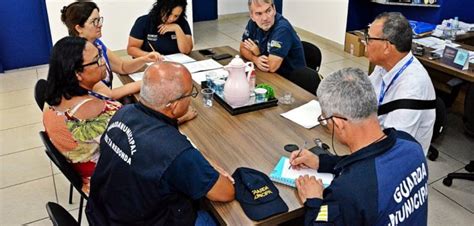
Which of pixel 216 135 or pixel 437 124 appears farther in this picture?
pixel 437 124

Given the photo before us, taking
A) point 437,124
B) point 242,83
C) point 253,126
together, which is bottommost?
point 437,124

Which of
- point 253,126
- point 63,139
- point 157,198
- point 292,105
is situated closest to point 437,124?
point 292,105

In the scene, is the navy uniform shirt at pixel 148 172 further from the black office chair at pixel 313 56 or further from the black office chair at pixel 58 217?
→ the black office chair at pixel 313 56

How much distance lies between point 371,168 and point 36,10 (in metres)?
5.01

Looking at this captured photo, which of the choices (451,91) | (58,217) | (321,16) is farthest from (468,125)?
(321,16)

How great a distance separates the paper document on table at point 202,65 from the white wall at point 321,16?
11.0 ft

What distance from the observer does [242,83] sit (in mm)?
2273

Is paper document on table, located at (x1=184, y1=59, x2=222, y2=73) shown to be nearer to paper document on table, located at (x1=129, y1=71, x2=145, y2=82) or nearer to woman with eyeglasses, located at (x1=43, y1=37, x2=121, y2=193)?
paper document on table, located at (x1=129, y1=71, x2=145, y2=82)

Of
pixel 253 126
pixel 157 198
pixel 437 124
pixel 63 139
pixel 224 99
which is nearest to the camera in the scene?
pixel 157 198

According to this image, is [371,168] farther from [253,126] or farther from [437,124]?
[437,124]

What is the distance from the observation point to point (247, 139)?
6.63 ft

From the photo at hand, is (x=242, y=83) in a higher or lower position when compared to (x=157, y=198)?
higher

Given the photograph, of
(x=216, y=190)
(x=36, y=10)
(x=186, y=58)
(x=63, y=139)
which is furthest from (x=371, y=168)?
(x=36, y=10)

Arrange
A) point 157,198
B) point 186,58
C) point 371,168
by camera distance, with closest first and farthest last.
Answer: point 371,168 < point 157,198 < point 186,58
